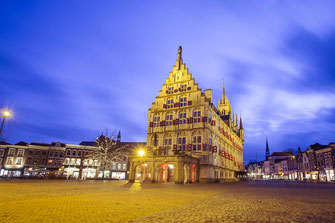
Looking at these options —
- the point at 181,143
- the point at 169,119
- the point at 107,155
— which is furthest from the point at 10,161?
the point at 181,143

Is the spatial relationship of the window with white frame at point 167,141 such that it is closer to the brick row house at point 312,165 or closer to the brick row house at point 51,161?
the brick row house at point 51,161

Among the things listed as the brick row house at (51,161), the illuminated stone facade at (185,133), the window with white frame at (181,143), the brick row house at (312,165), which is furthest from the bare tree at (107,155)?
the brick row house at (312,165)

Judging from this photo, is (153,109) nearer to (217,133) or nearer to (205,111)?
(205,111)

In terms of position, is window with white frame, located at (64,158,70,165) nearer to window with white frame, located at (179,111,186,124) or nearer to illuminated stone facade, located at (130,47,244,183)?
illuminated stone facade, located at (130,47,244,183)

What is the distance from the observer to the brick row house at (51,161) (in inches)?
2399

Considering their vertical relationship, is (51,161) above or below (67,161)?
below

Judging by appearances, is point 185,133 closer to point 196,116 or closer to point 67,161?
point 196,116

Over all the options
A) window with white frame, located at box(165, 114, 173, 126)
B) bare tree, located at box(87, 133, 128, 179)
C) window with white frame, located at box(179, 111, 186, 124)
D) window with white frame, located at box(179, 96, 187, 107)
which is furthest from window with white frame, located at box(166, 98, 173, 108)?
bare tree, located at box(87, 133, 128, 179)

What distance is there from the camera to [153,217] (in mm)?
6297

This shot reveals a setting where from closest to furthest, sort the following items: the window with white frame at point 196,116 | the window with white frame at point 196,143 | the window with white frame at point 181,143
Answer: the window with white frame at point 196,143 < the window with white frame at point 196,116 < the window with white frame at point 181,143

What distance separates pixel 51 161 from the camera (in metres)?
65.9

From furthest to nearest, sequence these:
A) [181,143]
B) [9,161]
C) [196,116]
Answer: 1. [9,161]
2. [181,143]
3. [196,116]

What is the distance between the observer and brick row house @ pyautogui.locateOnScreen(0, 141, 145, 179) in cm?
6094

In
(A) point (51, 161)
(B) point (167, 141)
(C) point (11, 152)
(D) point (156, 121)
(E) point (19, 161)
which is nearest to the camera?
(B) point (167, 141)
